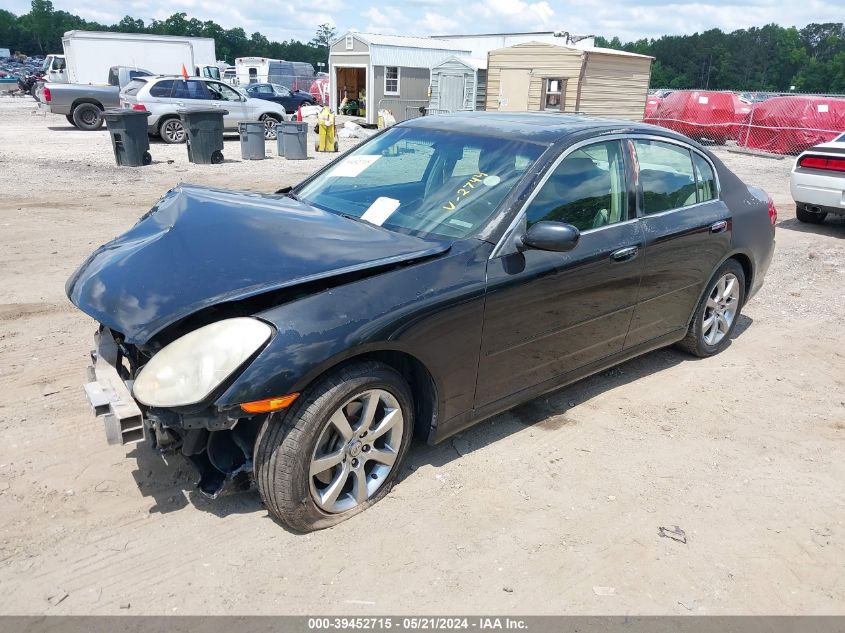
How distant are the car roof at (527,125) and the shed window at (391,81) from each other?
22.7 meters

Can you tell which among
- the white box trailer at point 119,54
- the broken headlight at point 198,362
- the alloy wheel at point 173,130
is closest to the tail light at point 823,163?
the broken headlight at point 198,362

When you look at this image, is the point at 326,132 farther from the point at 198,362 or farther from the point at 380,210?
the point at 198,362

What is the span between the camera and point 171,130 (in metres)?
17.3

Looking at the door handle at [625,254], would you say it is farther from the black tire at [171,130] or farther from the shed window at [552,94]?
the shed window at [552,94]

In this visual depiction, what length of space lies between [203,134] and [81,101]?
838cm

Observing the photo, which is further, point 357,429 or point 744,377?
point 744,377

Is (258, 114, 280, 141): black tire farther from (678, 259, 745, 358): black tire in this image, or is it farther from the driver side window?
the driver side window

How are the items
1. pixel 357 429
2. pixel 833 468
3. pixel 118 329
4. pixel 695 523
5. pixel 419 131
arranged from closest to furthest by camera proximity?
pixel 118 329 < pixel 357 429 < pixel 695 523 < pixel 833 468 < pixel 419 131

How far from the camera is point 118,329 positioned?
2695 mm

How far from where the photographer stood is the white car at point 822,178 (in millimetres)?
8914

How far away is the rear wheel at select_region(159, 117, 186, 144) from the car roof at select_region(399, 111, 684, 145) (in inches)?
581

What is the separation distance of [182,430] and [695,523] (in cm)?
241

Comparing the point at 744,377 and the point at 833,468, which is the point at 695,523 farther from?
the point at 744,377
